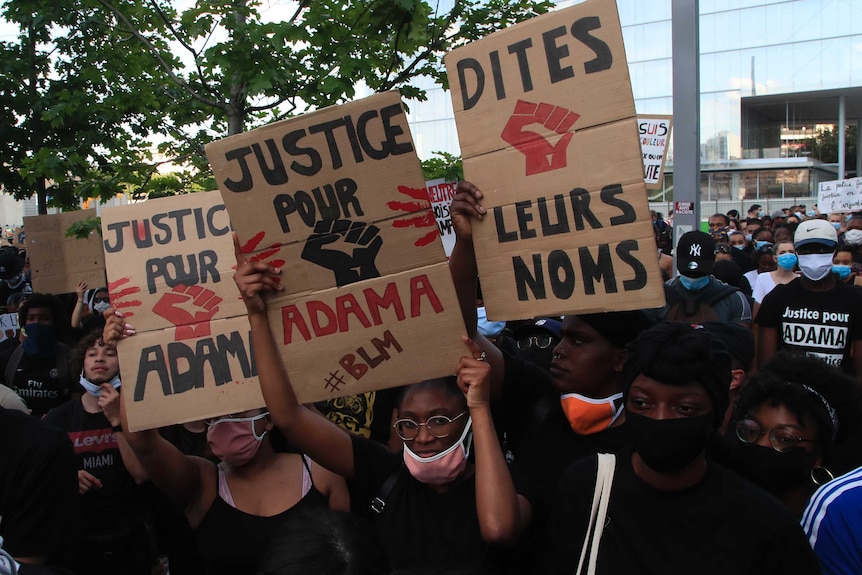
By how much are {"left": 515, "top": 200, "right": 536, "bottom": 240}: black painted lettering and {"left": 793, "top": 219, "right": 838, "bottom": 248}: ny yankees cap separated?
3.76m

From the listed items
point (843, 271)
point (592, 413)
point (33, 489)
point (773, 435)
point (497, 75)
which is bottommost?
point (843, 271)

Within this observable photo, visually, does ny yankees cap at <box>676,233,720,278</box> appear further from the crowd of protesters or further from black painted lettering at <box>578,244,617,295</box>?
black painted lettering at <box>578,244,617,295</box>

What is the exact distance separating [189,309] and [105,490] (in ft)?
3.82

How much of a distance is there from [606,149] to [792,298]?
339 cm

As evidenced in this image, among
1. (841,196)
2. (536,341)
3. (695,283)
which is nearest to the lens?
(536,341)

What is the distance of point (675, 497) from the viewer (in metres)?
2.03

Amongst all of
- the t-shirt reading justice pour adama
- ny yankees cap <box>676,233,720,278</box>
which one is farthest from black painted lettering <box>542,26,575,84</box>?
ny yankees cap <box>676,233,720,278</box>

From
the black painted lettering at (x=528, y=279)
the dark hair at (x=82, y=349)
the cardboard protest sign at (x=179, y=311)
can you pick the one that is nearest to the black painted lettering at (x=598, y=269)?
the black painted lettering at (x=528, y=279)

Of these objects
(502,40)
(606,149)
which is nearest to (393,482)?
(606,149)

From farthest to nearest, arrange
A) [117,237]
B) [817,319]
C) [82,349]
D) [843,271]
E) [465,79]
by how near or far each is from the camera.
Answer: [843,271] < [817,319] < [82,349] < [117,237] < [465,79]

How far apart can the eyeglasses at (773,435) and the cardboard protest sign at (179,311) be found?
1.84 m

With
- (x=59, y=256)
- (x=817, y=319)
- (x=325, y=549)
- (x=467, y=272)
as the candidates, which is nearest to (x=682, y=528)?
(x=325, y=549)

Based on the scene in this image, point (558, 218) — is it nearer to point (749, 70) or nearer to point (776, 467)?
point (776, 467)

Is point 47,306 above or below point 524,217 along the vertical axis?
below
